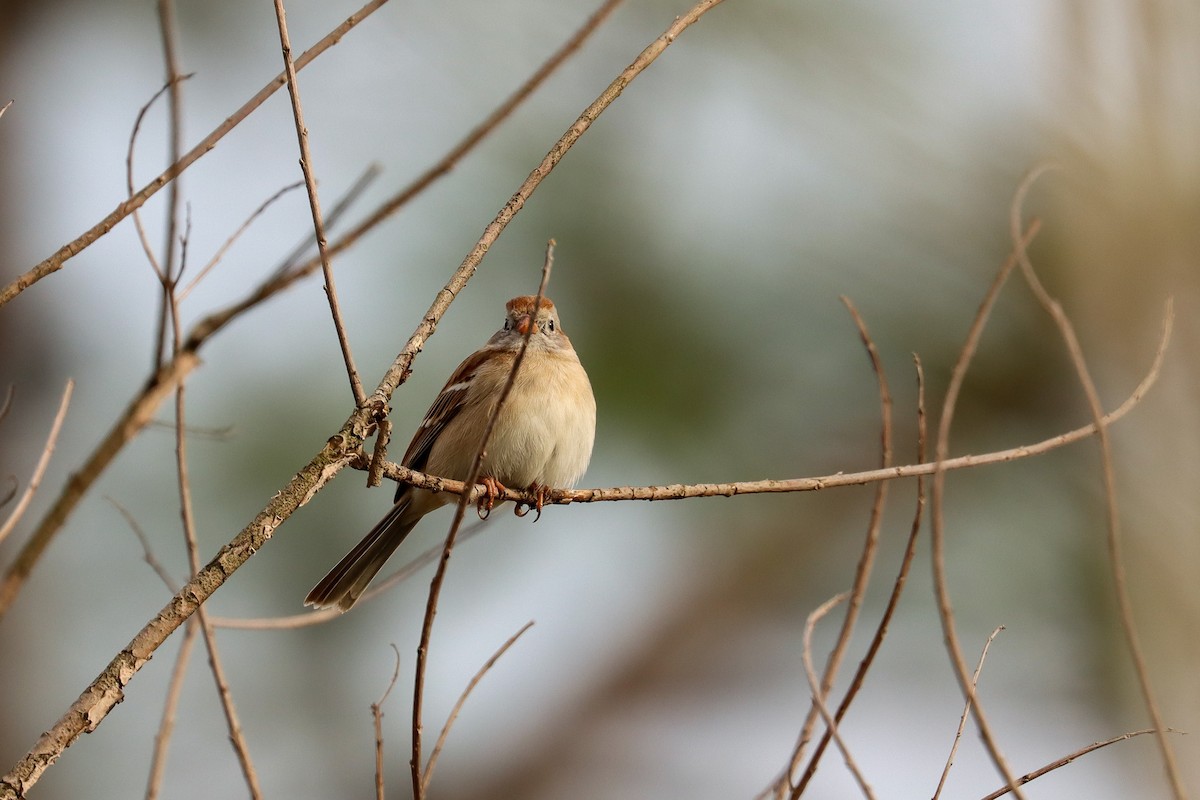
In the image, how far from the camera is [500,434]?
4605mm

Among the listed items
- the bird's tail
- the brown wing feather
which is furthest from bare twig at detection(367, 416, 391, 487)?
the brown wing feather

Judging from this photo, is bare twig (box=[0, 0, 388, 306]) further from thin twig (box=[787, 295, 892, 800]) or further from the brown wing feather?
the brown wing feather

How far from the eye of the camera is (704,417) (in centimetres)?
895

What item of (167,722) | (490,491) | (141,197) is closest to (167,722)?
(167,722)

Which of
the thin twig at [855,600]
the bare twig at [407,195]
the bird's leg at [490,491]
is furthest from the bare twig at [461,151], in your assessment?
the bird's leg at [490,491]

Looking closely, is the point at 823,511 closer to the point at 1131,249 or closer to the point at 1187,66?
the point at 1131,249

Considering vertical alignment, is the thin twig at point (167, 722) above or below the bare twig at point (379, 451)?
below

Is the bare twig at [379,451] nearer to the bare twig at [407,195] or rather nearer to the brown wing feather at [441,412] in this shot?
the bare twig at [407,195]

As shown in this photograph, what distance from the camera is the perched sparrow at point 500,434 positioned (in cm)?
463

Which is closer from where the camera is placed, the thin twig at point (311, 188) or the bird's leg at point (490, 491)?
the thin twig at point (311, 188)

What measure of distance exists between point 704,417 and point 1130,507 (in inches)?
139

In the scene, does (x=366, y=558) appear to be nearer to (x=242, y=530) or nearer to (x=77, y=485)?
(x=242, y=530)

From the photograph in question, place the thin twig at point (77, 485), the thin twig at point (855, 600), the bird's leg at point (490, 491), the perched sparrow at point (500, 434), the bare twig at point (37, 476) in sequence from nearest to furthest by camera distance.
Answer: the thin twig at point (77, 485), the bare twig at point (37, 476), the thin twig at point (855, 600), the bird's leg at point (490, 491), the perched sparrow at point (500, 434)

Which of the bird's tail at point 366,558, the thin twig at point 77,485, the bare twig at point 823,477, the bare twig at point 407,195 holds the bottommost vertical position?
the thin twig at point 77,485
